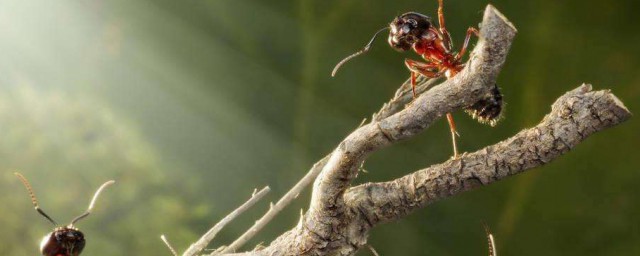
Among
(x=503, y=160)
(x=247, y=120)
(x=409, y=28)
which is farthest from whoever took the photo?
(x=247, y=120)

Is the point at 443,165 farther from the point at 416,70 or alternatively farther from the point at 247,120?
the point at 247,120

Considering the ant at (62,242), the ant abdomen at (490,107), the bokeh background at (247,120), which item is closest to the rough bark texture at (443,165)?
the ant abdomen at (490,107)

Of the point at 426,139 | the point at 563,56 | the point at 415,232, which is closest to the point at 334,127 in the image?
the point at 426,139

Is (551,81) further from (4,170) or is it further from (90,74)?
(4,170)

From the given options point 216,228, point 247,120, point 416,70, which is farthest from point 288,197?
point 247,120

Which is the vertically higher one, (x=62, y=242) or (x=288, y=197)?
(x=62, y=242)

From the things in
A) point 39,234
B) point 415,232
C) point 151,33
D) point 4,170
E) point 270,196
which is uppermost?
point 151,33

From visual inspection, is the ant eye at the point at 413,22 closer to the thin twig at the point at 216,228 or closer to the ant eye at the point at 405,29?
the ant eye at the point at 405,29
